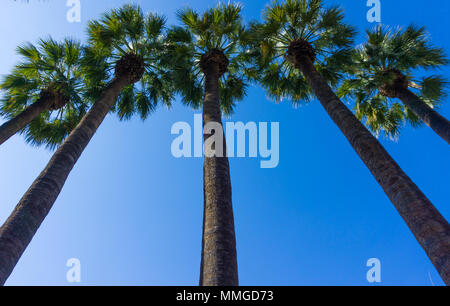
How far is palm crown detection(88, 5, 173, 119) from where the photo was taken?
11.4m

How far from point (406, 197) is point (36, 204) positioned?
20.4ft

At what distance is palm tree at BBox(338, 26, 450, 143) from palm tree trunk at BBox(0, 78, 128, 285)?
36.1 feet

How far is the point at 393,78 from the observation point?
40.0 feet

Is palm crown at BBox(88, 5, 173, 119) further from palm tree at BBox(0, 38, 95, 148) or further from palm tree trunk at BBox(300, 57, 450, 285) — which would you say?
palm tree trunk at BBox(300, 57, 450, 285)

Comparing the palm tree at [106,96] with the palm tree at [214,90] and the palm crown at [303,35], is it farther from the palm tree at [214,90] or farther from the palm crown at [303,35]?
the palm crown at [303,35]

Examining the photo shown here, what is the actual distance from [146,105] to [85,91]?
2481 mm

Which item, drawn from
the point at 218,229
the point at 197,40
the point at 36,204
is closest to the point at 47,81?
the point at 197,40

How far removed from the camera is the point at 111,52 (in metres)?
11.8

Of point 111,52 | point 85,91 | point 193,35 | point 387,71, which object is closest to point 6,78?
point 85,91

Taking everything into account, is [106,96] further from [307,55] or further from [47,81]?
[307,55]

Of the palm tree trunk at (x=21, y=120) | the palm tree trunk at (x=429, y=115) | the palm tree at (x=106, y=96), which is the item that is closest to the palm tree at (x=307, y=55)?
the palm tree trunk at (x=429, y=115)

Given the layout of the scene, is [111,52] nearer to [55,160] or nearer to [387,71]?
[55,160]

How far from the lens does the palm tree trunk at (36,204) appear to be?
4.34 metres

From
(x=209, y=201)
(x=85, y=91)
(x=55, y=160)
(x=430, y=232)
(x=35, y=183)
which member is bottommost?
(x=430, y=232)
